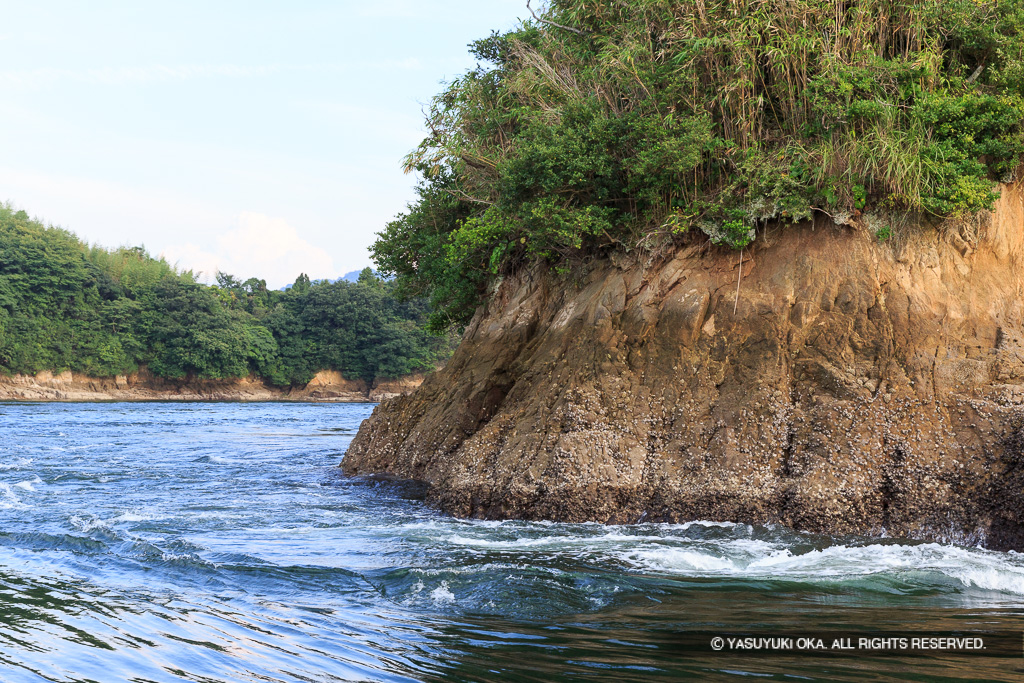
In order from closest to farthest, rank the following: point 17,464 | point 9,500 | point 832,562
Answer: point 832,562, point 9,500, point 17,464

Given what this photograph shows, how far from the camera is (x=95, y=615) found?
6.55 meters

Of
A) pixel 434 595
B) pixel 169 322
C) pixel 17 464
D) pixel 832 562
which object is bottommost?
pixel 17 464

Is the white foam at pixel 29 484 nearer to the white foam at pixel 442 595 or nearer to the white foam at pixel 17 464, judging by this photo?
the white foam at pixel 17 464

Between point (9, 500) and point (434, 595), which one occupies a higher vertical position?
point (434, 595)

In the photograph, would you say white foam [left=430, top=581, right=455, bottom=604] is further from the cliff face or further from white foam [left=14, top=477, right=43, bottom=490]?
white foam [left=14, top=477, right=43, bottom=490]

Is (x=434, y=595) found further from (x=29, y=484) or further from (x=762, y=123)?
(x=29, y=484)

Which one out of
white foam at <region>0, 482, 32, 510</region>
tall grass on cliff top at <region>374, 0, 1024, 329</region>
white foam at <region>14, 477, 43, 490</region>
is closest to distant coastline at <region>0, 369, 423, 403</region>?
white foam at <region>14, 477, 43, 490</region>

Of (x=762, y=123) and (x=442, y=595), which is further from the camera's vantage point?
(x=762, y=123)

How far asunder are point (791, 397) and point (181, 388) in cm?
6190

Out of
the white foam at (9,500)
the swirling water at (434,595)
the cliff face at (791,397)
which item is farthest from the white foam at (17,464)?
the cliff face at (791,397)

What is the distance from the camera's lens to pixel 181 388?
6531 centimetres

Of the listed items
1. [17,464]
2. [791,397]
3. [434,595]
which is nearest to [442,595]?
[434,595]

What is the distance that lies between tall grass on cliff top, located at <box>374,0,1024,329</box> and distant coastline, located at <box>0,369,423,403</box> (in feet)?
151

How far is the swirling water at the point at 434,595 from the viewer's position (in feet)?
17.9
